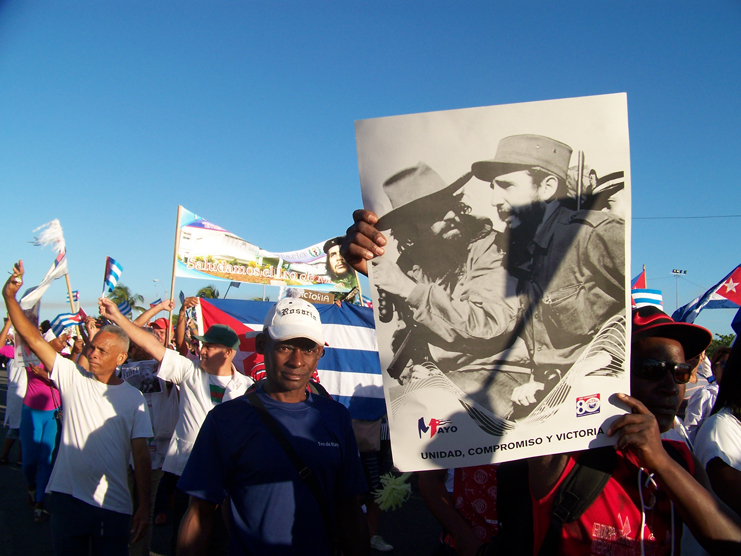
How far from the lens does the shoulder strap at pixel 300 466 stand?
2.06 metres

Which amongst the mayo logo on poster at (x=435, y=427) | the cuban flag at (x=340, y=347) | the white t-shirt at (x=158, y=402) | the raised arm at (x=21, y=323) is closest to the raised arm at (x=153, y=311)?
the white t-shirt at (x=158, y=402)

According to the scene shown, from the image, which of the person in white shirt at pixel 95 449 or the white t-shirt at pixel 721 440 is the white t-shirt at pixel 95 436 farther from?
the white t-shirt at pixel 721 440

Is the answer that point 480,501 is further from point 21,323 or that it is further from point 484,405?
point 21,323

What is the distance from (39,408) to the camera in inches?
255

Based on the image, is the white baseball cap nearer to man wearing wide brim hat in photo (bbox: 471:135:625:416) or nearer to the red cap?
man wearing wide brim hat in photo (bbox: 471:135:625:416)

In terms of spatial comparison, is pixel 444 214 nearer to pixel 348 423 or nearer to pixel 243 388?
pixel 348 423

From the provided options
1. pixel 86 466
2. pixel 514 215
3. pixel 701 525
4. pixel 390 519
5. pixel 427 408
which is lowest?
pixel 390 519

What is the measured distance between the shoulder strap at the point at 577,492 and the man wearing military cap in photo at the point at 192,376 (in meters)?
2.89

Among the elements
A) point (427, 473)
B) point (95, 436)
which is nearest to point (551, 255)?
point (427, 473)

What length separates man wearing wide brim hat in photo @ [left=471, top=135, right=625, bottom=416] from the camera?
52.9 inches

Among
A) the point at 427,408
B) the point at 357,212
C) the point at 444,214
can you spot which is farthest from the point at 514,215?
the point at 427,408

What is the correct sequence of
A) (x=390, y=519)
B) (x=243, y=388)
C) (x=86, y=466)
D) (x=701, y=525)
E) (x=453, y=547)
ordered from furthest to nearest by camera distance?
(x=390, y=519)
(x=243, y=388)
(x=86, y=466)
(x=453, y=547)
(x=701, y=525)

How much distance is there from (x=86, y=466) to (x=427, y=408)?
298cm

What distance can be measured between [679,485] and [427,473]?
60.4 inches
